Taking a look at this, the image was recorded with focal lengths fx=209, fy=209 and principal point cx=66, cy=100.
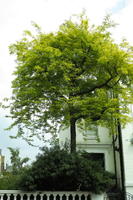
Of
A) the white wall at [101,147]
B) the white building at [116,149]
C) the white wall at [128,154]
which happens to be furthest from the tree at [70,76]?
the white wall at [101,147]

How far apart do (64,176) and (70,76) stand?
514 centimetres

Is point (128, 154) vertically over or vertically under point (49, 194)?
over

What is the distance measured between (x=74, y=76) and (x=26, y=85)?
2.50m

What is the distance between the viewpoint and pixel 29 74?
34.4 ft

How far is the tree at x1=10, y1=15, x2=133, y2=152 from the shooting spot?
9.74m

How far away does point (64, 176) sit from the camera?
6.72 m

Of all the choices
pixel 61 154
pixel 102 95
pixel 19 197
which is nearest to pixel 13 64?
pixel 102 95

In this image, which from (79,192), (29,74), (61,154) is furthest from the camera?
(29,74)

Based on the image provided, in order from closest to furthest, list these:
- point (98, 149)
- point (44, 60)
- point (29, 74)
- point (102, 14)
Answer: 1. point (44, 60)
2. point (29, 74)
3. point (102, 14)
4. point (98, 149)

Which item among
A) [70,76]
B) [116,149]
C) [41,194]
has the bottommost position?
[41,194]

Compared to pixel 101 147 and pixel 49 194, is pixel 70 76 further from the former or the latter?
pixel 101 147

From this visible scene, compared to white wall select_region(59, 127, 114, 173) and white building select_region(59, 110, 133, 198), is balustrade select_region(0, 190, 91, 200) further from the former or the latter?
white wall select_region(59, 127, 114, 173)

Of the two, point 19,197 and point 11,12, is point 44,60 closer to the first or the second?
point 11,12

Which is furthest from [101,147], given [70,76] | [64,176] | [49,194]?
[49,194]
